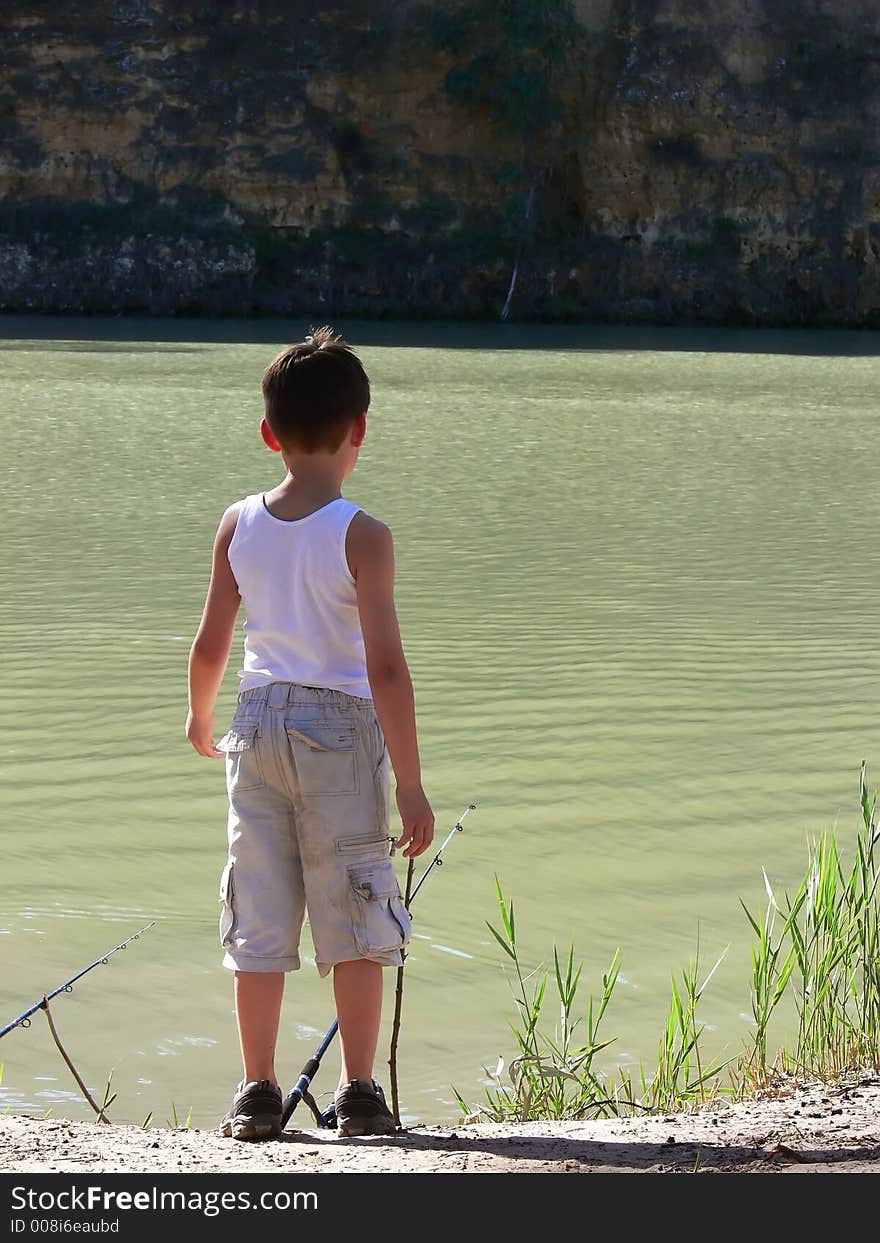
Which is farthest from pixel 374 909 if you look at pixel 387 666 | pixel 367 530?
pixel 367 530

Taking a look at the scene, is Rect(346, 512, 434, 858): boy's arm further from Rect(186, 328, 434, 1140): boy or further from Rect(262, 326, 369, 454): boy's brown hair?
Rect(262, 326, 369, 454): boy's brown hair

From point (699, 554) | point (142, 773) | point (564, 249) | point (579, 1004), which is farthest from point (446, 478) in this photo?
point (564, 249)

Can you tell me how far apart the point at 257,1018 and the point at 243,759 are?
1.57 ft

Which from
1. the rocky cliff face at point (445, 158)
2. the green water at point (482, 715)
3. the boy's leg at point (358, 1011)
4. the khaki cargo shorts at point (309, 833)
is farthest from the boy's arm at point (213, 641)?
the rocky cliff face at point (445, 158)

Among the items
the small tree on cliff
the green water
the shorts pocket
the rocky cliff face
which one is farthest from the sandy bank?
the small tree on cliff

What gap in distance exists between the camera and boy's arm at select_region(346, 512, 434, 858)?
9.51 feet

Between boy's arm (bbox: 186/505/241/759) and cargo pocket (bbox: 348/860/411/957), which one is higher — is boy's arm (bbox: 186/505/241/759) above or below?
above

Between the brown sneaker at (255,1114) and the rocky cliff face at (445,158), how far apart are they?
36935 mm

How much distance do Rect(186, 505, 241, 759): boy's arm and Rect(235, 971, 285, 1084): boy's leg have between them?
0.42 m

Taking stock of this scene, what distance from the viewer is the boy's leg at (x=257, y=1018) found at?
3021 millimetres

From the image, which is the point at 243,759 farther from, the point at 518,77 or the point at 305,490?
the point at 518,77

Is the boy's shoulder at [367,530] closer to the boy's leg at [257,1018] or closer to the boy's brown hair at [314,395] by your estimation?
the boy's brown hair at [314,395]

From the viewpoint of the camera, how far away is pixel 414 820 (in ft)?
9.55

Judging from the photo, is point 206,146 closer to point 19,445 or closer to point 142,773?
point 19,445
